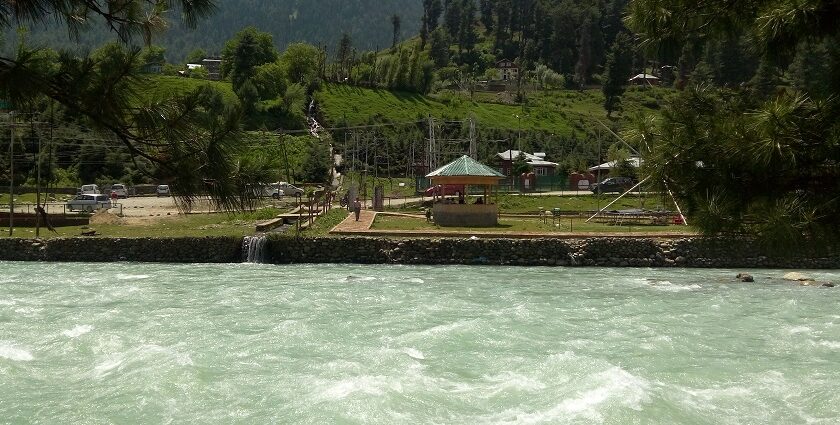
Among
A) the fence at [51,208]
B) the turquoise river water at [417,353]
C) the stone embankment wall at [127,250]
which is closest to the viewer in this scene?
the turquoise river water at [417,353]

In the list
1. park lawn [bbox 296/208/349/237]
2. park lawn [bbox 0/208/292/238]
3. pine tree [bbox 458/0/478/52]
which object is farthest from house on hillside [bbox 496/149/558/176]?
pine tree [bbox 458/0/478/52]

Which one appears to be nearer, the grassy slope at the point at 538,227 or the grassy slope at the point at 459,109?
the grassy slope at the point at 538,227

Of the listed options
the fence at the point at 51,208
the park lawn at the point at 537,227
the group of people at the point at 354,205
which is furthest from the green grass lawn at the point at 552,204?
the fence at the point at 51,208

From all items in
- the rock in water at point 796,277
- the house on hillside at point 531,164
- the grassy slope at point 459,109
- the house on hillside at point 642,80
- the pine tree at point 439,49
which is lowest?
the rock in water at point 796,277

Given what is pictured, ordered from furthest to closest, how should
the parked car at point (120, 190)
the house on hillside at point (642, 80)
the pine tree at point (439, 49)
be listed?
the pine tree at point (439, 49) < the house on hillside at point (642, 80) < the parked car at point (120, 190)

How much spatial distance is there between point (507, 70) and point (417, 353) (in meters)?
124

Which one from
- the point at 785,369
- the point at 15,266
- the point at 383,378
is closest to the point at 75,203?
the point at 15,266

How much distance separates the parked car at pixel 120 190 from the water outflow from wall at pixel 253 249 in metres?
24.5

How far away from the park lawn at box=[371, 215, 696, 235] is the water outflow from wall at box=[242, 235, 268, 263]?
4.29 metres

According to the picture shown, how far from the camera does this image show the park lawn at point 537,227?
30844mm

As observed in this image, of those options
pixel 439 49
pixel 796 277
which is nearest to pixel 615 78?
pixel 439 49

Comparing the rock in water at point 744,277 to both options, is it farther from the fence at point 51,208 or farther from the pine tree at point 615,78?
the pine tree at point 615,78

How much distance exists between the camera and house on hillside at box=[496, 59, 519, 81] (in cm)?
13212

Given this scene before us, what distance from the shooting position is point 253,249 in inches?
1143
